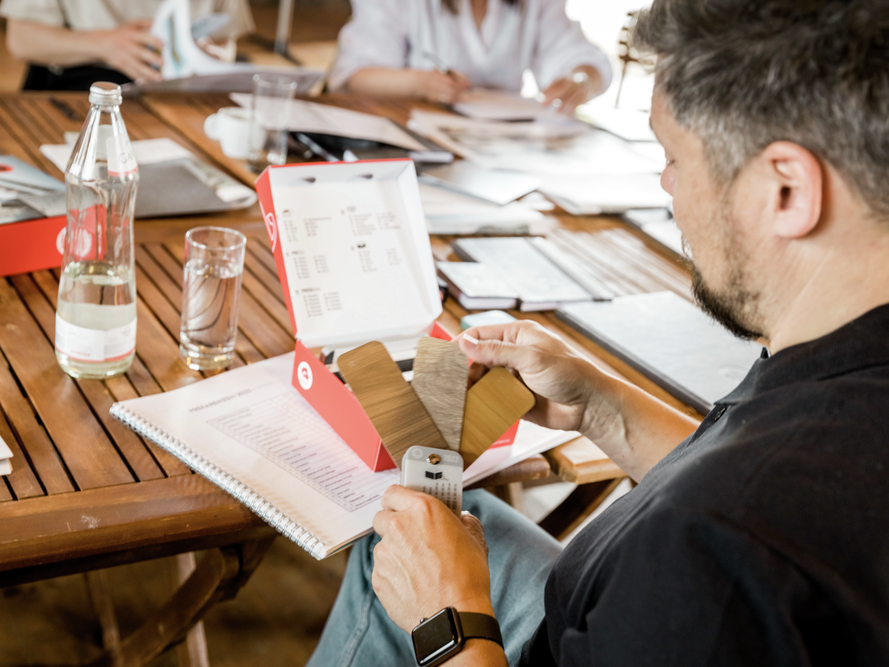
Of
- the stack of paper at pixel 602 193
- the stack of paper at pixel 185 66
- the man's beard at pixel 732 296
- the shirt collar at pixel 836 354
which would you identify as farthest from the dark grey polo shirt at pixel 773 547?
the stack of paper at pixel 185 66

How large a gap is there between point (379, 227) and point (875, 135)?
71cm

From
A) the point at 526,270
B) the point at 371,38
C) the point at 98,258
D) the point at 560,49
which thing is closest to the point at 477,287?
the point at 526,270

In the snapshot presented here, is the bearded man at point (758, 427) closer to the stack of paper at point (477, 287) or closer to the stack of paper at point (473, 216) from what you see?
the stack of paper at point (477, 287)

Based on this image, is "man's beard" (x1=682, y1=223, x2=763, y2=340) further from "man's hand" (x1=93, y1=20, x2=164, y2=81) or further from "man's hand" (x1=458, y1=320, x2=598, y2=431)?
"man's hand" (x1=93, y1=20, x2=164, y2=81)

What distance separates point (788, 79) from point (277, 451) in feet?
2.12

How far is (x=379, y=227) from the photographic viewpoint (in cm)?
118

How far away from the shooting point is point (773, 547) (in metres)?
0.53

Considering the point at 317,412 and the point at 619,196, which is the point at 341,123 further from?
the point at 317,412

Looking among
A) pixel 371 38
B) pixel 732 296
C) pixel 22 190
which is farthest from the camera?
pixel 371 38

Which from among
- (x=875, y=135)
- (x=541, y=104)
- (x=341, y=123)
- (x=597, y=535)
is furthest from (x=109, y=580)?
(x=541, y=104)

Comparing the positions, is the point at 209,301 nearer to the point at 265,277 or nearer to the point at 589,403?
the point at 265,277

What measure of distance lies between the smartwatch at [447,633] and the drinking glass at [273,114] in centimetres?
126

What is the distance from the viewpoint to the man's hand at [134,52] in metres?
2.12

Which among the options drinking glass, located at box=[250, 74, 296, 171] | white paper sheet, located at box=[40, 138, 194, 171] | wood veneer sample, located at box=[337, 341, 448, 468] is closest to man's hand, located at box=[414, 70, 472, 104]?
drinking glass, located at box=[250, 74, 296, 171]
